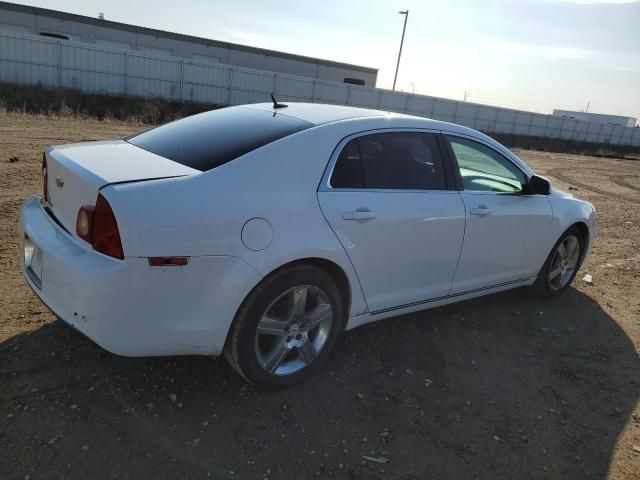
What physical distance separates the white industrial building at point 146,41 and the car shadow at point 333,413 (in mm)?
34664

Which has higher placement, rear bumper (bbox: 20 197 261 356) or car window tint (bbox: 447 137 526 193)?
car window tint (bbox: 447 137 526 193)

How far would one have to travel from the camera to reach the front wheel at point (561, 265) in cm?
492

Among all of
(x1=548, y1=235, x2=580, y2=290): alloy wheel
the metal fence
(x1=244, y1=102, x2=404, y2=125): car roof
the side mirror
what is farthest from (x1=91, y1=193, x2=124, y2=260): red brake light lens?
the metal fence

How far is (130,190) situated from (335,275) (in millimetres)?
1306

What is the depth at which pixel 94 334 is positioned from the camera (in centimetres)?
255

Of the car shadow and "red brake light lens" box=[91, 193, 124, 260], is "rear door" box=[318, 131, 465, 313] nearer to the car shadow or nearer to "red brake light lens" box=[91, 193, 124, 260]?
the car shadow

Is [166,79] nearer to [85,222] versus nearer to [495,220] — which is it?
[495,220]

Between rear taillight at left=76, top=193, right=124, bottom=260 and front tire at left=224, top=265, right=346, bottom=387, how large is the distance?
2.41 feet

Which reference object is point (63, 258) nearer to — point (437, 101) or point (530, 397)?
point (530, 397)

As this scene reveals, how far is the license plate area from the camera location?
114 inches

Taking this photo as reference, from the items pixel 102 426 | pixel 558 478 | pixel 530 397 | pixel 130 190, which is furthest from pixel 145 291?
pixel 530 397

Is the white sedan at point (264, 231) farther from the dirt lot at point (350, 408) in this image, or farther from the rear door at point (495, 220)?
the dirt lot at point (350, 408)

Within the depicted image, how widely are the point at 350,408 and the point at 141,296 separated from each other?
1386mm

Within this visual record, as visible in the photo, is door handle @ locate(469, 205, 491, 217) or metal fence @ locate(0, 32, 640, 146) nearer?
door handle @ locate(469, 205, 491, 217)
